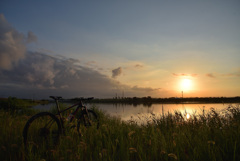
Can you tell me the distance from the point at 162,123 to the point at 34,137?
670cm

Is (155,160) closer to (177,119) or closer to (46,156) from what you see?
(46,156)

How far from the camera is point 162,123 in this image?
9.27 meters

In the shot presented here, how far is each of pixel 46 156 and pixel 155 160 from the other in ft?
9.74

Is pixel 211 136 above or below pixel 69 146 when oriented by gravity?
above

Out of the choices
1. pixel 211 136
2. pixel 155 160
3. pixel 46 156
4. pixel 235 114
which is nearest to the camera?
pixel 155 160

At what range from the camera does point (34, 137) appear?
17.6ft

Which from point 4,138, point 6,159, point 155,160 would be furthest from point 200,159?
point 4,138

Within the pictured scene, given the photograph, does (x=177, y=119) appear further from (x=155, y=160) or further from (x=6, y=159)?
(x=6, y=159)

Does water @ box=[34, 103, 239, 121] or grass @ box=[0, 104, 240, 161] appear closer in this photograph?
grass @ box=[0, 104, 240, 161]

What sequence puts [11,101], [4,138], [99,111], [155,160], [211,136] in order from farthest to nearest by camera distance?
[11,101] < [99,111] < [4,138] < [211,136] < [155,160]

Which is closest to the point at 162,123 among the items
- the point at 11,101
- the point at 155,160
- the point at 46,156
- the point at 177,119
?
the point at 177,119

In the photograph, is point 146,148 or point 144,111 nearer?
point 146,148

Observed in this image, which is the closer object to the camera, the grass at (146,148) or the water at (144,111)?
the grass at (146,148)

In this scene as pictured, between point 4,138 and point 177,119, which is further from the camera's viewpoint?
point 177,119
